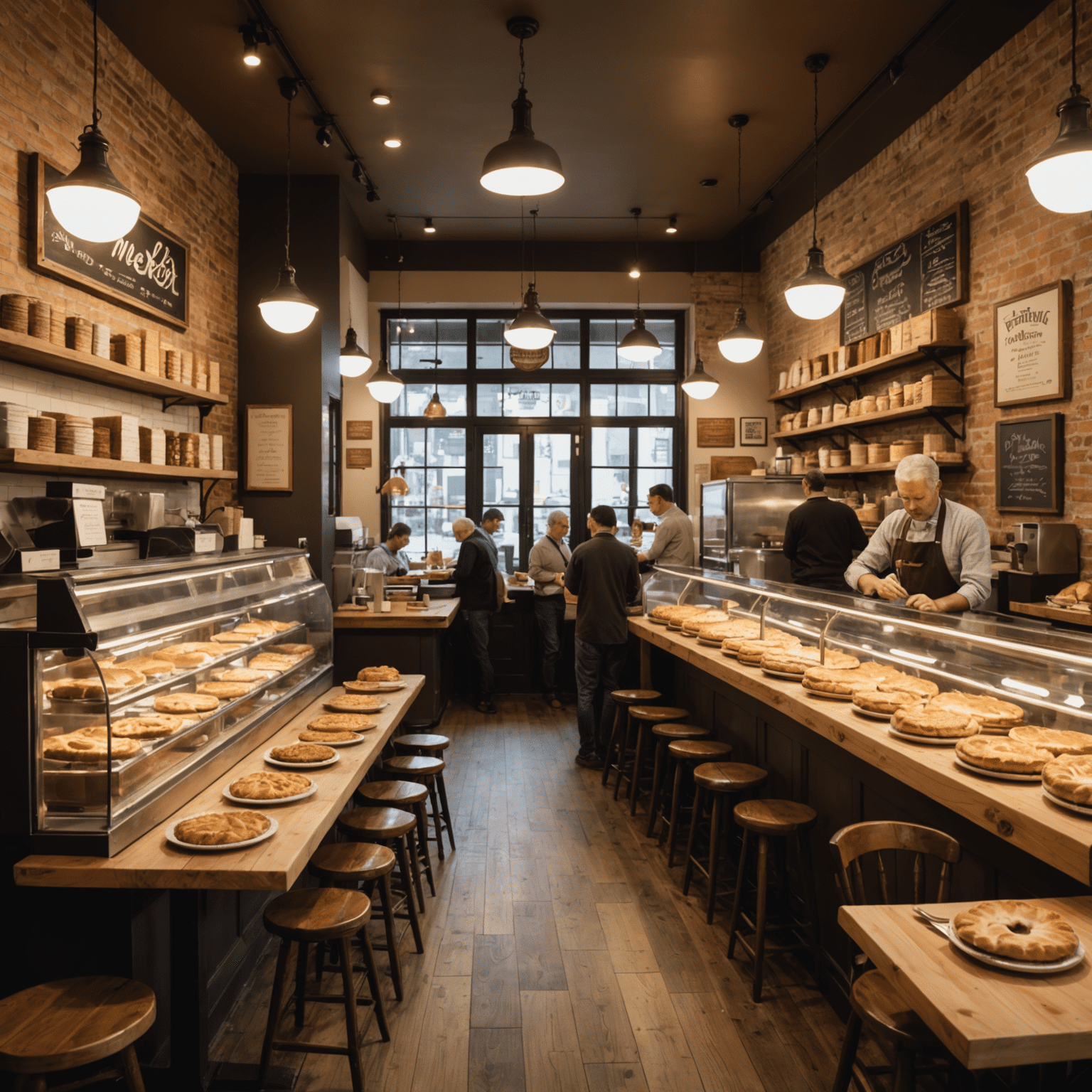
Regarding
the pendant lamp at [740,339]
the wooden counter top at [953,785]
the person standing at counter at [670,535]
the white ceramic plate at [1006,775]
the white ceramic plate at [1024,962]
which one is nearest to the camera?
the white ceramic plate at [1024,962]

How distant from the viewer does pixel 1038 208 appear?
15.5ft

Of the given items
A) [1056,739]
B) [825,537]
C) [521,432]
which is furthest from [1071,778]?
[521,432]

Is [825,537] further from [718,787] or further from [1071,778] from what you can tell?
[1071,778]

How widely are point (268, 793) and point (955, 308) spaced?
526cm

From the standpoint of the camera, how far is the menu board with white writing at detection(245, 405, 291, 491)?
686 centimetres

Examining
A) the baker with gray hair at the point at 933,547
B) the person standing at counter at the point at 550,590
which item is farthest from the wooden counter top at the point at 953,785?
the person standing at counter at the point at 550,590

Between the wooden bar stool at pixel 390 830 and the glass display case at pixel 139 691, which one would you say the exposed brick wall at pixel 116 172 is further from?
the wooden bar stool at pixel 390 830

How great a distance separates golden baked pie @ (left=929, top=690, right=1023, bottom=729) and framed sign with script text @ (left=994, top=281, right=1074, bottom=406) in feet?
8.54

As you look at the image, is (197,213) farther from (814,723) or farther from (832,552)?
(814,723)

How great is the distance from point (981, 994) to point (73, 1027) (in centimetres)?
184

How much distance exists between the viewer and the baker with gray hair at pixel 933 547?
13.5 feet

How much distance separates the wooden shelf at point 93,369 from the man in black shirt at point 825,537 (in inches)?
160

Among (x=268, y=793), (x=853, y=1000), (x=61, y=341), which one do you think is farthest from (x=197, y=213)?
(x=853, y=1000)

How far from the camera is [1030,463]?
15.8 feet
